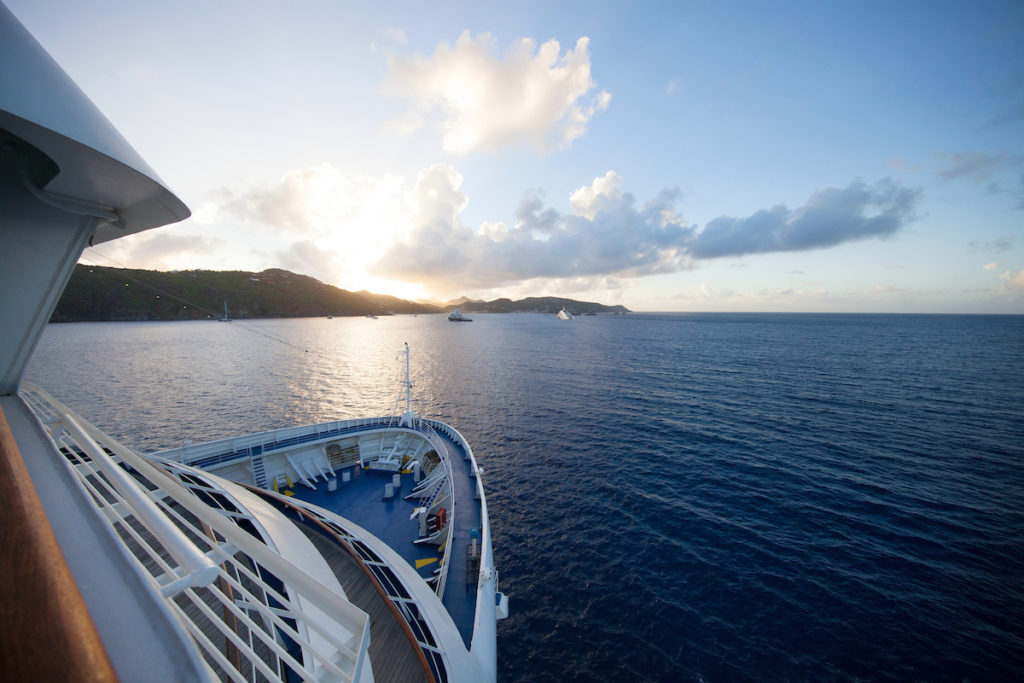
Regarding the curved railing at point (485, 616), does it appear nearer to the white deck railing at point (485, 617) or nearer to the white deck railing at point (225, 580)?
the white deck railing at point (485, 617)

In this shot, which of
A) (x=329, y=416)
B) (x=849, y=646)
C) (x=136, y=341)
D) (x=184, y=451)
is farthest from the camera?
(x=136, y=341)

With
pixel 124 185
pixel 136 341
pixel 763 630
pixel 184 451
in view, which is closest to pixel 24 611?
pixel 124 185

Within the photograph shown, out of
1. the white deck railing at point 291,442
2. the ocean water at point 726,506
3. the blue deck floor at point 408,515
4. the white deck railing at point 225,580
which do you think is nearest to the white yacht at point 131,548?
the white deck railing at point 225,580

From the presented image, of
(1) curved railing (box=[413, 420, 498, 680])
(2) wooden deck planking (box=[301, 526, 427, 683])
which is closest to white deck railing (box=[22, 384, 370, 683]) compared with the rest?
(2) wooden deck planking (box=[301, 526, 427, 683])

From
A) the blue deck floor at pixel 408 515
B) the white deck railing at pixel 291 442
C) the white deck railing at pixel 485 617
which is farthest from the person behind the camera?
the white deck railing at pixel 291 442

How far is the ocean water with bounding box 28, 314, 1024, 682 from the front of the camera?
15688mm

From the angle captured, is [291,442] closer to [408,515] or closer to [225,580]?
[408,515]

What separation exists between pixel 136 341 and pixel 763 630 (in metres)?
155

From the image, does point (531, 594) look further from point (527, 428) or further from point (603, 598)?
point (527, 428)

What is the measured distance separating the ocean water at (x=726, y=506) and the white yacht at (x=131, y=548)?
6976 millimetres

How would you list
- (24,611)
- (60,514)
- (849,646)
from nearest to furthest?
(24,611), (60,514), (849,646)

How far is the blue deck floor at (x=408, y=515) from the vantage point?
1312cm

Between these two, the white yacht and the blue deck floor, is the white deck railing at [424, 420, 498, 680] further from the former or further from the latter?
the blue deck floor

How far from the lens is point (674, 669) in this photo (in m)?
14.8
